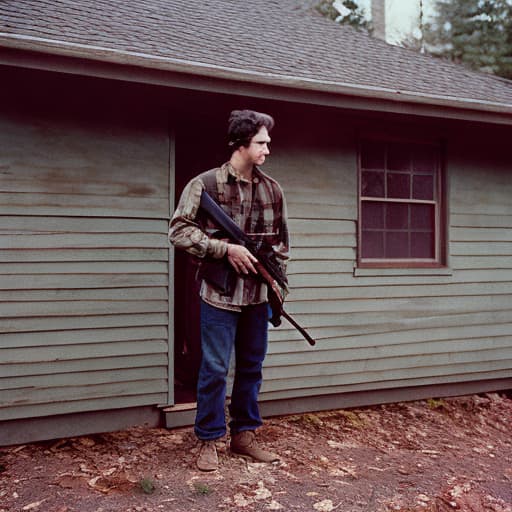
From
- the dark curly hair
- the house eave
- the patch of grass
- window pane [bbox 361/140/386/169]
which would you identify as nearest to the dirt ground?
the patch of grass

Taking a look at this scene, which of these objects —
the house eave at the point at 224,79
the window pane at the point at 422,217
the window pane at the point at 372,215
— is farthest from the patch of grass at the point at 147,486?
the window pane at the point at 422,217

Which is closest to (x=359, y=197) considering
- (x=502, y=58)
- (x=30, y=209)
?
(x=30, y=209)

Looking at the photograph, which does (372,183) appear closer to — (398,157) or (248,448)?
(398,157)

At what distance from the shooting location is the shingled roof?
4.21m

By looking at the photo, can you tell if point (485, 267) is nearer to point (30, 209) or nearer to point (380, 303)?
point (380, 303)

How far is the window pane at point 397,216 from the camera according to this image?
5652 mm

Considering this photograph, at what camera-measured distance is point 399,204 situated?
18.6 feet

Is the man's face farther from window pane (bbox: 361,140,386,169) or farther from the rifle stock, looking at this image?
window pane (bbox: 361,140,386,169)

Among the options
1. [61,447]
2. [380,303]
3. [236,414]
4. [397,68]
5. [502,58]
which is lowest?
[61,447]

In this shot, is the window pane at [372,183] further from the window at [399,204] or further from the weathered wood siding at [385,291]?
the weathered wood siding at [385,291]

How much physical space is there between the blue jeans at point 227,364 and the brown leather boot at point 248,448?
0.06m

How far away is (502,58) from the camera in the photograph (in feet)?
69.7

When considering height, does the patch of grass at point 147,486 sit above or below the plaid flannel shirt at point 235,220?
below

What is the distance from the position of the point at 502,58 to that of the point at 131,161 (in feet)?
67.3
